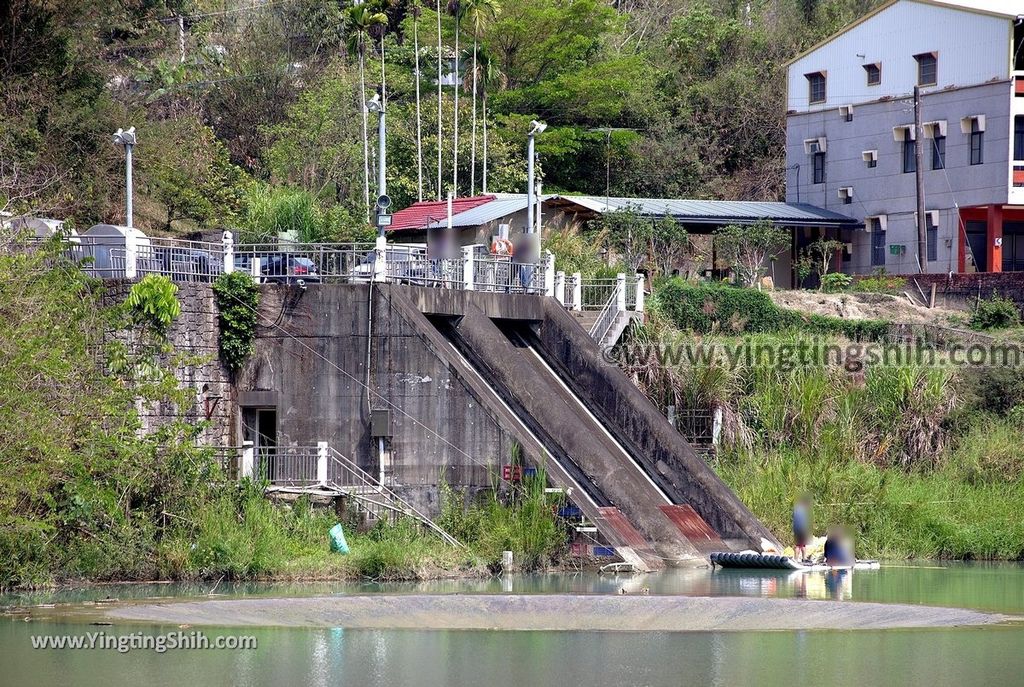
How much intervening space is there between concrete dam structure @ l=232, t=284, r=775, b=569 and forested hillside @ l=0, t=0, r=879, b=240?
47.9 feet

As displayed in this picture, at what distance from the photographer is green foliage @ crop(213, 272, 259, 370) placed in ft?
102

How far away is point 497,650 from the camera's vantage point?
2184 centimetres

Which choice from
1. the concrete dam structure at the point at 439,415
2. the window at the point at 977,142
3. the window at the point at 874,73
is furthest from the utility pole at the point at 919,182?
the concrete dam structure at the point at 439,415

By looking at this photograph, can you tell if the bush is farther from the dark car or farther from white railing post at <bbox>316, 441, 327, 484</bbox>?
white railing post at <bbox>316, 441, 327, 484</bbox>

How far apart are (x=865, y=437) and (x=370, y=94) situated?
25712mm

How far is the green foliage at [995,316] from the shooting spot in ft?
148

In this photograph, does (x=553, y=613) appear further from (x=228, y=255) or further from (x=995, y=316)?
(x=995, y=316)

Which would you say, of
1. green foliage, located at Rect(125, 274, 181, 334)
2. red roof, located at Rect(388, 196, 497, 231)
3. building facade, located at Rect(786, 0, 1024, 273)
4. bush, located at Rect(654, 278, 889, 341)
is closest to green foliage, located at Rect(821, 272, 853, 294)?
bush, located at Rect(654, 278, 889, 341)

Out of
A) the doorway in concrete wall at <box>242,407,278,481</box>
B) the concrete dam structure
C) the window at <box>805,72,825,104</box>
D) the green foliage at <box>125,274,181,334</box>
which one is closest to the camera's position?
the green foliage at <box>125,274,181,334</box>

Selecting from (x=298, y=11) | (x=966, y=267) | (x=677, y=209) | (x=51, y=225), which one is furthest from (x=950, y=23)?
(x=51, y=225)

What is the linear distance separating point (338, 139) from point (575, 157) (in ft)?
30.1

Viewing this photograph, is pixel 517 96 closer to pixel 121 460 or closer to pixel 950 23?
pixel 950 23

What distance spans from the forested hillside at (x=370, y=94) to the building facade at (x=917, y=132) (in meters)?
6.75

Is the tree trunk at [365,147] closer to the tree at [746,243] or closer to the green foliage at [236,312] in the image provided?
the tree at [746,243]
